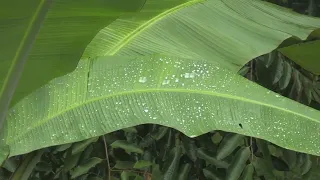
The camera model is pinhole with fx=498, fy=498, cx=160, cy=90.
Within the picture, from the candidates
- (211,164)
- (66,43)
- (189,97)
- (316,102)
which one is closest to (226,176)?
(211,164)

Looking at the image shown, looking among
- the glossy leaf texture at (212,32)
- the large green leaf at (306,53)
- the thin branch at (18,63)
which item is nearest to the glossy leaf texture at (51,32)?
the thin branch at (18,63)

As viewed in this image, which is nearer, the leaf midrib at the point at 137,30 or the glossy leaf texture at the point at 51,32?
the glossy leaf texture at the point at 51,32

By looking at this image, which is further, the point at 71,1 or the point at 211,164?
the point at 211,164

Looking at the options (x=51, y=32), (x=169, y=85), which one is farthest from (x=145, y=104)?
(x=51, y=32)

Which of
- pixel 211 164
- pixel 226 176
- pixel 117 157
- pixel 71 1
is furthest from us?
pixel 117 157

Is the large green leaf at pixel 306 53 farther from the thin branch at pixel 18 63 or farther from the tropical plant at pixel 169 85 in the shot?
the thin branch at pixel 18 63

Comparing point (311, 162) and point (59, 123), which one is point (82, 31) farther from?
point (311, 162)

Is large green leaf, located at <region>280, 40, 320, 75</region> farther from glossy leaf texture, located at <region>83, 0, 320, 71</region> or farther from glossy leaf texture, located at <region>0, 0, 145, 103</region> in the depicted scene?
glossy leaf texture, located at <region>0, 0, 145, 103</region>
